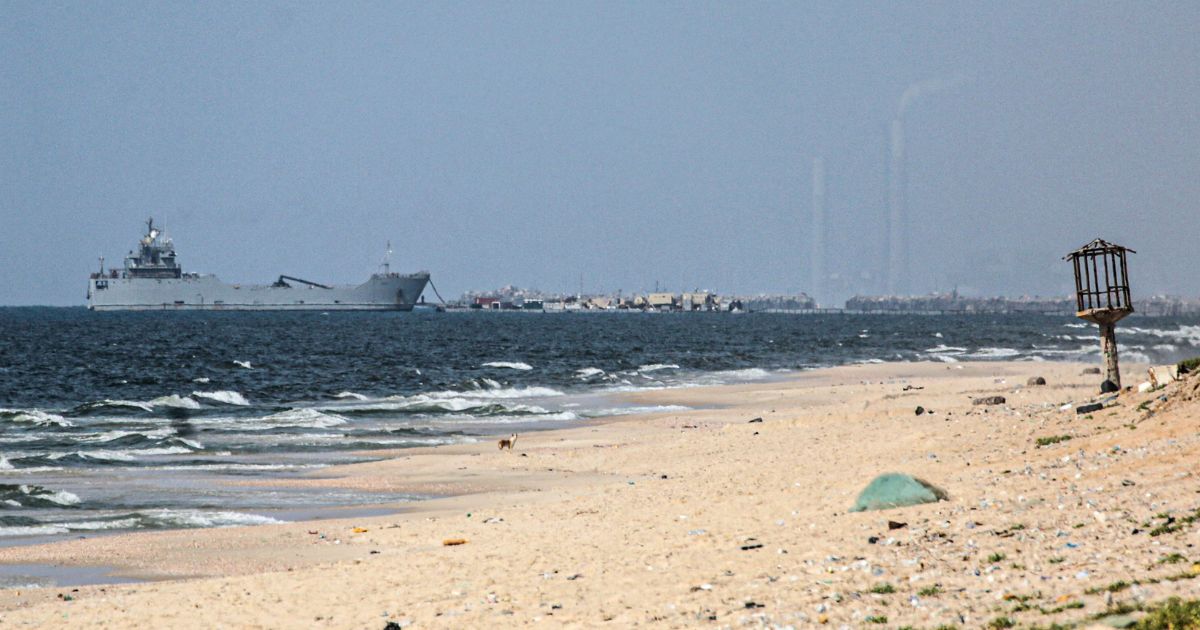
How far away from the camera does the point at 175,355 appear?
73.6 meters

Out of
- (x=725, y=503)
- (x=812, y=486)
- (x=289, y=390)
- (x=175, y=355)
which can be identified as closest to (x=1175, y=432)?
(x=812, y=486)

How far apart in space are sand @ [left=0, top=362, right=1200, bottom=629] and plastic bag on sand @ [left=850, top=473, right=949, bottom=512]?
276mm

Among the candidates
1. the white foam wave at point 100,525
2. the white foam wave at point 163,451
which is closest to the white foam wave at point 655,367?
the white foam wave at point 163,451

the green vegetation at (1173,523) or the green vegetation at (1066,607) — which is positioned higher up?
the green vegetation at (1173,523)

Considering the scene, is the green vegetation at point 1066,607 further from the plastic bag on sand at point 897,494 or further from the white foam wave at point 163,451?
the white foam wave at point 163,451

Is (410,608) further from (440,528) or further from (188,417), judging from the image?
(188,417)

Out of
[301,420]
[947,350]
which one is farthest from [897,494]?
[947,350]

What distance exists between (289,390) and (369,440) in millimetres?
20089

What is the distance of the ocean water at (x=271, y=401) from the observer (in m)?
19.8

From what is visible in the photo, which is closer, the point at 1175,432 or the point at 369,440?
the point at 1175,432

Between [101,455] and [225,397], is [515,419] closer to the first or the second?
[101,455]

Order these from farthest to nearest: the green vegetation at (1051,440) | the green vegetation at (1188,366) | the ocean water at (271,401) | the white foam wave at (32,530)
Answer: the ocean water at (271,401)
the green vegetation at (1188,366)
the green vegetation at (1051,440)
the white foam wave at (32,530)

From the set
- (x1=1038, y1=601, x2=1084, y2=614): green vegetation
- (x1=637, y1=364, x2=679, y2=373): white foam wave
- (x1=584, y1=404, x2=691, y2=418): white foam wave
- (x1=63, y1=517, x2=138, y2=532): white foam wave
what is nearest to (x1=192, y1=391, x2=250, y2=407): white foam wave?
(x1=584, y1=404, x2=691, y2=418): white foam wave

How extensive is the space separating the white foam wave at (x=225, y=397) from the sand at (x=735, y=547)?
2252cm
